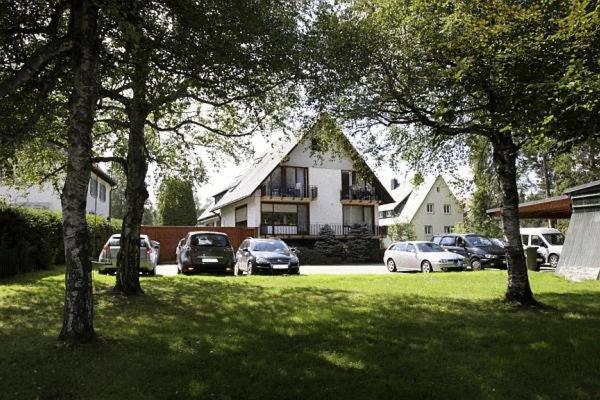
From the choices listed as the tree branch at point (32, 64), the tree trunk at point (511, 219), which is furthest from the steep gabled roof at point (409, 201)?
the tree branch at point (32, 64)

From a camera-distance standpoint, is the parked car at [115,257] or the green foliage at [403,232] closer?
the parked car at [115,257]

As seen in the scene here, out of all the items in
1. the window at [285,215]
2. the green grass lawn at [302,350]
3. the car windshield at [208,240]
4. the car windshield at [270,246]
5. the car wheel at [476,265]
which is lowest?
the green grass lawn at [302,350]

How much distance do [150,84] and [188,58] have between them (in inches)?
43.6

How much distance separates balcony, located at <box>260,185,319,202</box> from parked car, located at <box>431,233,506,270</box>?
53.7ft

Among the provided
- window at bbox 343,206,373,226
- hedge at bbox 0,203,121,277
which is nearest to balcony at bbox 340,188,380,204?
window at bbox 343,206,373,226

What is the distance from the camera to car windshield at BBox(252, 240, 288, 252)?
20.4m

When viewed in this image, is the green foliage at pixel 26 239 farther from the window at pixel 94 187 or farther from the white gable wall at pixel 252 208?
the white gable wall at pixel 252 208

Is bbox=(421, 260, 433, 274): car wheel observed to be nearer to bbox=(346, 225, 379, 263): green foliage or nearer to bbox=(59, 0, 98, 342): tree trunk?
bbox=(346, 225, 379, 263): green foliage

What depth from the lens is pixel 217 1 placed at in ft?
24.1

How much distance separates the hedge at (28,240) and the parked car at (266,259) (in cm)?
738

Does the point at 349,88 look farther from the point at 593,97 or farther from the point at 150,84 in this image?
the point at 593,97

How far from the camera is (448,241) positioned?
84.4 ft

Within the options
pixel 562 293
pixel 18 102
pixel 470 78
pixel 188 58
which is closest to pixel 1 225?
pixel 18 102

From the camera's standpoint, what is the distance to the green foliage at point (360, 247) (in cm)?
3788
